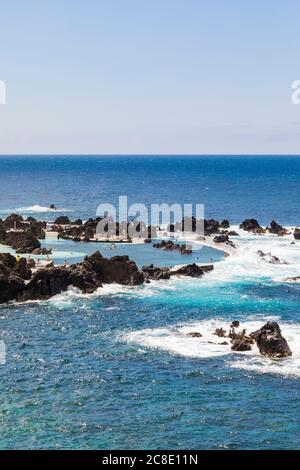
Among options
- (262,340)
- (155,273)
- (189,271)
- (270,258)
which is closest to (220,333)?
(262,340)

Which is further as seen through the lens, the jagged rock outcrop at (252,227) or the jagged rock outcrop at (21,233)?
the jagged rock outcrop at (252,227)

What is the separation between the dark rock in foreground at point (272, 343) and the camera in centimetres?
6456

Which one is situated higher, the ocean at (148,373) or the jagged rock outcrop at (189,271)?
the jagged rock outcrop at (189,271)

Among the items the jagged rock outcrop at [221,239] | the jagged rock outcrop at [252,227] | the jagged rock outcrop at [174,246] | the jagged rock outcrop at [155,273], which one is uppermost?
the jagged rock outcrop at [252,227]

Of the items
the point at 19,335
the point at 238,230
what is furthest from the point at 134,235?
the point at 19,335

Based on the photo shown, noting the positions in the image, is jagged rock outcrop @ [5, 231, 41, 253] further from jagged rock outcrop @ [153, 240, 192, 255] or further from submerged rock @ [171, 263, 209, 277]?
submerged rock @ [171, 263, 209, 277]

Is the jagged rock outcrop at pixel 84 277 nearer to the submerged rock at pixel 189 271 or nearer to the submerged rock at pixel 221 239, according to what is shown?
the submerged rock at pixel 189 271

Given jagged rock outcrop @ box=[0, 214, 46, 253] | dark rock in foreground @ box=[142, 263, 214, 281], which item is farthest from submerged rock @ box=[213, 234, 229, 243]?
jagged rock outcrop @ box=[0, 214, 46, 253]

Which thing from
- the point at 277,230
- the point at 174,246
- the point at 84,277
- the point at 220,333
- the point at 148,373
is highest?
the point at 277,230

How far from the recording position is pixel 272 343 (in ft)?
212

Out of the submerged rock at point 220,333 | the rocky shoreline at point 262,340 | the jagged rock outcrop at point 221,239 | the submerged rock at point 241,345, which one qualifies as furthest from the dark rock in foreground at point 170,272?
the submerged rock at point 241,345

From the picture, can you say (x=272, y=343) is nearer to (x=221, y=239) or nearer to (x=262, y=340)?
(x=262, y=340)

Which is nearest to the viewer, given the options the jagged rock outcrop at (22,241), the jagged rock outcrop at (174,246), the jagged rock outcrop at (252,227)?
the jagged rock outcrop at (22,241)
